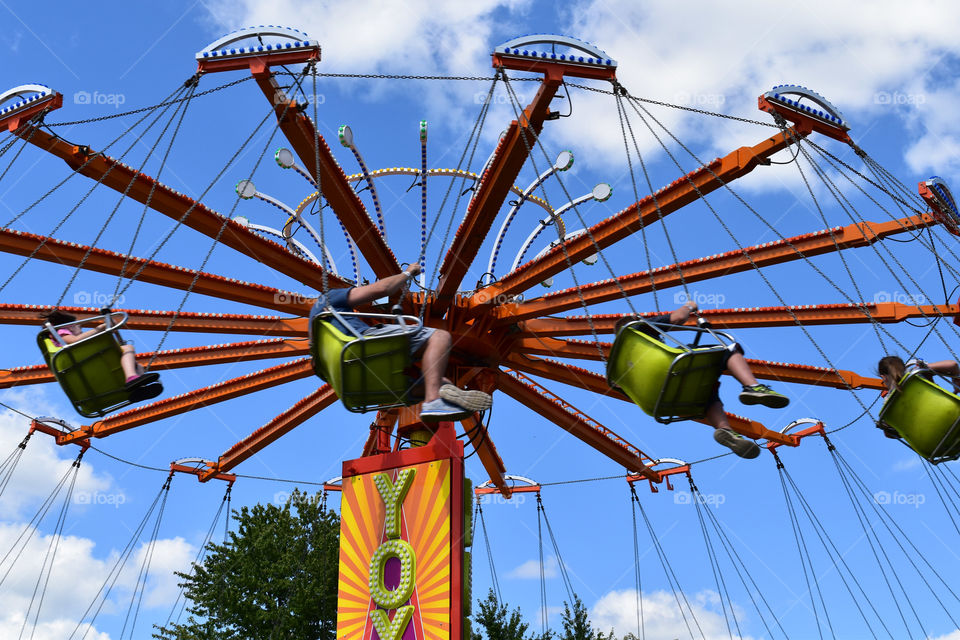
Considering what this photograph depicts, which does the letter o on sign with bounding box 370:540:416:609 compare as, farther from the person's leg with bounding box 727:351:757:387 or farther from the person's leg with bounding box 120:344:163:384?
the person's leg with bounding box 727:351:757:387

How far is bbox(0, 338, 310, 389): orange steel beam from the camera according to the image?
13570 mm

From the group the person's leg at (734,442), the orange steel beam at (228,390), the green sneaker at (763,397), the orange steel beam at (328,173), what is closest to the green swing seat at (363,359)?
the orange steel beam at (328,173)

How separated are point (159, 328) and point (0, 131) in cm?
359

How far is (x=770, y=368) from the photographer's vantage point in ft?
45.0

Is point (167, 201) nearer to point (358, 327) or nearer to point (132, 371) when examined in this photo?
point (132, 371)

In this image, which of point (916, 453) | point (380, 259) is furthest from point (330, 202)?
point (916, 453)

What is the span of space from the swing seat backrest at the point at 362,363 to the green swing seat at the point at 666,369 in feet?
6.54

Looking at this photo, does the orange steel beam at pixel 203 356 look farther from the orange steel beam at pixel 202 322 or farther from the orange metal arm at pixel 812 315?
the orange metal arm at pixel 812 315

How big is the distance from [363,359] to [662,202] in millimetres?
4917

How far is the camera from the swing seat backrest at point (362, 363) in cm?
765

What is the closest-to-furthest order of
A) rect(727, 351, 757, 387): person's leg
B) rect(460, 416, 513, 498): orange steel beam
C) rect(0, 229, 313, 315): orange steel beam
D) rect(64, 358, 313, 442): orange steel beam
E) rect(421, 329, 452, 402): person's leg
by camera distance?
rect(421, 329, 452, 402): person's leg < rect(727, 351, 757, 387): person's leg < rect(0, 229, 313, 315): orange steel beam < rect(64, 358, 313, 442): orange steel beam < rect(460, 416, 513, 498): orange steel beam

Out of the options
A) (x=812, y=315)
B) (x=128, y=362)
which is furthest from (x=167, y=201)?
(x=812, y=315)

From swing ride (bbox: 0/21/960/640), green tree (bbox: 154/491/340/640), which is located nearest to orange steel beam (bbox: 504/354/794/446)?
swing ride (bbox: 0/21/960/640)

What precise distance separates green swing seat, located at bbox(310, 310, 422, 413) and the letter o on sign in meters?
5.50
